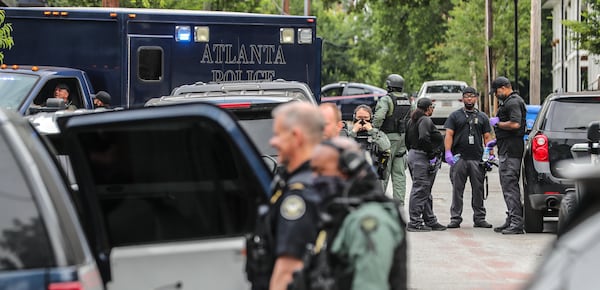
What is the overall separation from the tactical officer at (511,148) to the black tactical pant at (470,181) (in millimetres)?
364

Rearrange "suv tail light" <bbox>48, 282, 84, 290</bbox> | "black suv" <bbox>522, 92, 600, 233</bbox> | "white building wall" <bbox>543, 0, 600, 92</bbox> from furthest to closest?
"white building wall" <bbox>543, 0, 600, 92</bbox> < "black suv" <bbox>522, 92, 600, 233</bbox> < "suv tail light" <bbox>48, 282, 84, 290</bbox>

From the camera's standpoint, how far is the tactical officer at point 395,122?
14930mm

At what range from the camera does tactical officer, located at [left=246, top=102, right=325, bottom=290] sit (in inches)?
199

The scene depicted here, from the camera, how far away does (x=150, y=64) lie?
15.7m

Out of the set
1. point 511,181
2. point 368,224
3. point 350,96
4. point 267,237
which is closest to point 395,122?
point 511,181

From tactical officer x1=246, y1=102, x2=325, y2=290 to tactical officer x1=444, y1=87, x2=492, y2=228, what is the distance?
963cm

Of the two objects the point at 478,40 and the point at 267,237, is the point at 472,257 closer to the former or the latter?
the point at 267,237

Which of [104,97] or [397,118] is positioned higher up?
[104,97]

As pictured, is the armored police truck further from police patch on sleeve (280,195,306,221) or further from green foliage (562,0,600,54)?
police patch on sleeve (280,195,306,221)

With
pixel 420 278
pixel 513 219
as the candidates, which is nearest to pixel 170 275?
pixel 420 278

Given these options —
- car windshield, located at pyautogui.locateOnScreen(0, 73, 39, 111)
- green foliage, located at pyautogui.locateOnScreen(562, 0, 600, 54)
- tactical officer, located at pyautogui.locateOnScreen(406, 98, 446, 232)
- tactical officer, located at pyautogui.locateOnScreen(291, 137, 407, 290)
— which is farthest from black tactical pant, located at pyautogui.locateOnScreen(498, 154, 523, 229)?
green foliage, located at pyautogui.locateOnScreen(562, 0, 600, 54)

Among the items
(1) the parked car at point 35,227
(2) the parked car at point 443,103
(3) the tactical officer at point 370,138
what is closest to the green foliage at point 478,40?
(2) the parked car at point 443,103

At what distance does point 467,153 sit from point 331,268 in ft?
33.7

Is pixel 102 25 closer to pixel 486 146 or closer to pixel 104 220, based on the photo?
pixel 486 146
